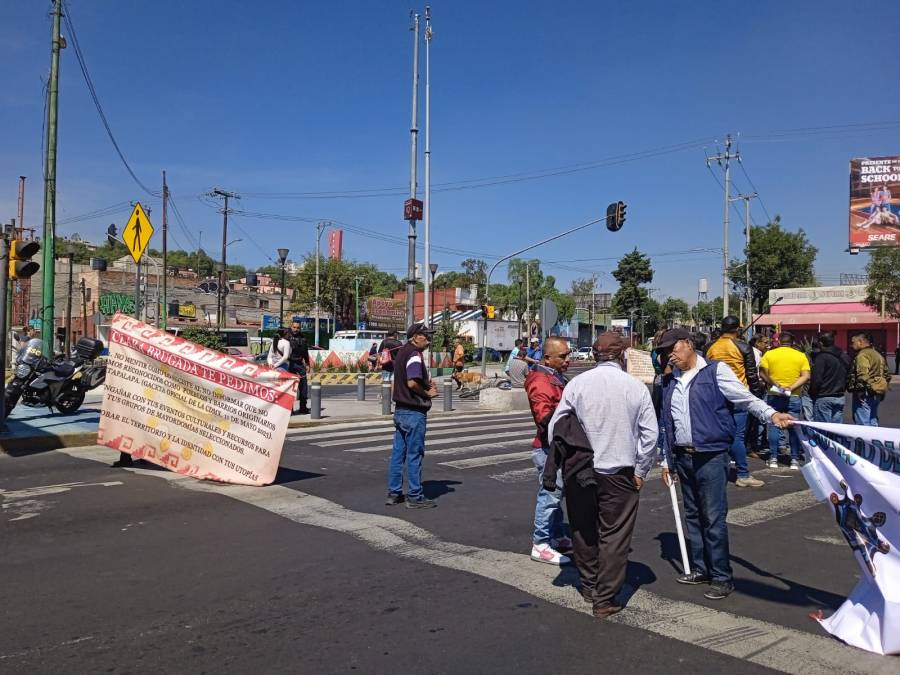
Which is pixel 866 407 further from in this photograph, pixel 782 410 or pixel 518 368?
pixel 518 368

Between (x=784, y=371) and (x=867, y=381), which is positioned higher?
(x=784, y=371)

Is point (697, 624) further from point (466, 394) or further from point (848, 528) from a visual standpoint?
point (466, 394)

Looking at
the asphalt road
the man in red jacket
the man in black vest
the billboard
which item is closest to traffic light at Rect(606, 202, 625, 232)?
the man in black vest

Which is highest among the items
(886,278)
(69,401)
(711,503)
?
(886,278)

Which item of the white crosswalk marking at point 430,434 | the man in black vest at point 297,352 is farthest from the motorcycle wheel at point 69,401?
the white crosswalk marking at point 430,434

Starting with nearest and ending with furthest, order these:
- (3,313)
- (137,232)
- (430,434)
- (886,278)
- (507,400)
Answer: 1. (3,313)
2. (137,232)
3. (430,434)
4. (507,400)
5. (886,278)

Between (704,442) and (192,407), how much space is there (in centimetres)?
629

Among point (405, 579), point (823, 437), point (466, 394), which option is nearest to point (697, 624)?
point (823, 437)

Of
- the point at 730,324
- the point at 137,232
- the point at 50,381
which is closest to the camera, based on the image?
the point at 730,324

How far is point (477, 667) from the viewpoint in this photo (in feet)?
12.8

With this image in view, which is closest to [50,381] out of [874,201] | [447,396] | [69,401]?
[69,401]

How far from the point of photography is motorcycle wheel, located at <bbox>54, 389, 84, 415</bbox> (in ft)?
45.0

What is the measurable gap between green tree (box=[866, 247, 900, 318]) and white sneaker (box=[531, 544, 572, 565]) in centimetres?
4050

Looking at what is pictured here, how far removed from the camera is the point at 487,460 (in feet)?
34.8
